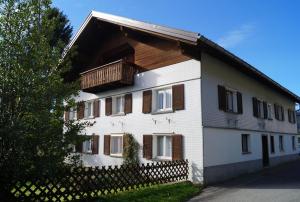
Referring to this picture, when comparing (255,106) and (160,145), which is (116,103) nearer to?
(160,145)

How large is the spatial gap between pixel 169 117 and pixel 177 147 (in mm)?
1609

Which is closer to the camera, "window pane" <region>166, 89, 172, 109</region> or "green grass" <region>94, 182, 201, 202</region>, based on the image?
"green grass" <region>94, 182, 201, 202</region>

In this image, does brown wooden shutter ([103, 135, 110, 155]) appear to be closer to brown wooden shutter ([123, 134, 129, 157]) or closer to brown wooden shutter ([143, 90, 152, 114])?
brown wooden shutter ([123, 134, 129, 157])

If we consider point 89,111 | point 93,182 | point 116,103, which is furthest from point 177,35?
point 89,111

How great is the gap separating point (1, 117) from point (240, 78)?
43.6ft

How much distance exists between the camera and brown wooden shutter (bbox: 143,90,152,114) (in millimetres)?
15598

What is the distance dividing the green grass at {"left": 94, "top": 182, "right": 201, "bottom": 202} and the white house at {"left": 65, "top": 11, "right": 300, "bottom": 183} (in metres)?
1.69

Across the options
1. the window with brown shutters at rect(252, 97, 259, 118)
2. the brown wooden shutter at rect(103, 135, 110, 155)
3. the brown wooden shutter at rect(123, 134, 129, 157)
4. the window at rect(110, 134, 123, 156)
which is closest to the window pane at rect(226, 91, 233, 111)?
the window with brown shutters at rect(252, 97, 259, 118)

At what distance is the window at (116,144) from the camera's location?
57.8ft

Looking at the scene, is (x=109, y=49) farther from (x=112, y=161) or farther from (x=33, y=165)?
(x=33, y=165)

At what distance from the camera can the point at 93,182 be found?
391 inches

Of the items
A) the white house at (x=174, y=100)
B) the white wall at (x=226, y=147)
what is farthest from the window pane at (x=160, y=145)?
the white wall at (x=226, y=147)

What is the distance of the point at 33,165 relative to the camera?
797 cm

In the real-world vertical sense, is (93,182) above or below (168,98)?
below
